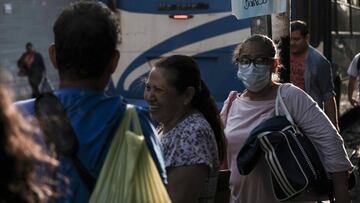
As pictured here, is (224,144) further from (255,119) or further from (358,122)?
(358,122)

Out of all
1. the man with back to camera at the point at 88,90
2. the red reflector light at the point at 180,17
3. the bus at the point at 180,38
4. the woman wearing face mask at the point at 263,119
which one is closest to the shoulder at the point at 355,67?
the bus at the point at 180,38

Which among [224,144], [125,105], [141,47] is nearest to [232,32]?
[141,47]

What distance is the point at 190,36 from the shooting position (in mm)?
8453

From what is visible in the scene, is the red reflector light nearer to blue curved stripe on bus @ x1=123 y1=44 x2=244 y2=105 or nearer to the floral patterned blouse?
blue curved stripe on bus @ x1=123 y1=44 x2=244 y2=105

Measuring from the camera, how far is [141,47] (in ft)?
28.7

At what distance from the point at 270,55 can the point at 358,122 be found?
874 centimetres

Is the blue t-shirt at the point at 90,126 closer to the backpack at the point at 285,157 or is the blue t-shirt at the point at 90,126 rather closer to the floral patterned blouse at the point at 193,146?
the floral patterned blouse at the point at 193,146

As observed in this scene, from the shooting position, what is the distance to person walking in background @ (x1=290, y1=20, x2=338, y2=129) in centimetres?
591

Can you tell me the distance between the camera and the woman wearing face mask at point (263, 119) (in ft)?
10.3

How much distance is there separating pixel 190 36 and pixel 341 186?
543 centimetres

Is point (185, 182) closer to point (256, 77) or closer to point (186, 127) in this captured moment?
point (186, 127)

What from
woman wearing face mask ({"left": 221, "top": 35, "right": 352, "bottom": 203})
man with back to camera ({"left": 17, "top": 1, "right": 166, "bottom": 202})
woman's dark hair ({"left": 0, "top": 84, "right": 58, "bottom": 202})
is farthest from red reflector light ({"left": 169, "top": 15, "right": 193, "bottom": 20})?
woman's dark hair ({"left": 0, "top": 84, "right": 58, "bottom": 202})

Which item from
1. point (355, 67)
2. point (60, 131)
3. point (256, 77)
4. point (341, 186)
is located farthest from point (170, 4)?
point (60, 131)

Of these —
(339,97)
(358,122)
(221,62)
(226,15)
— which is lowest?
(358,122)
